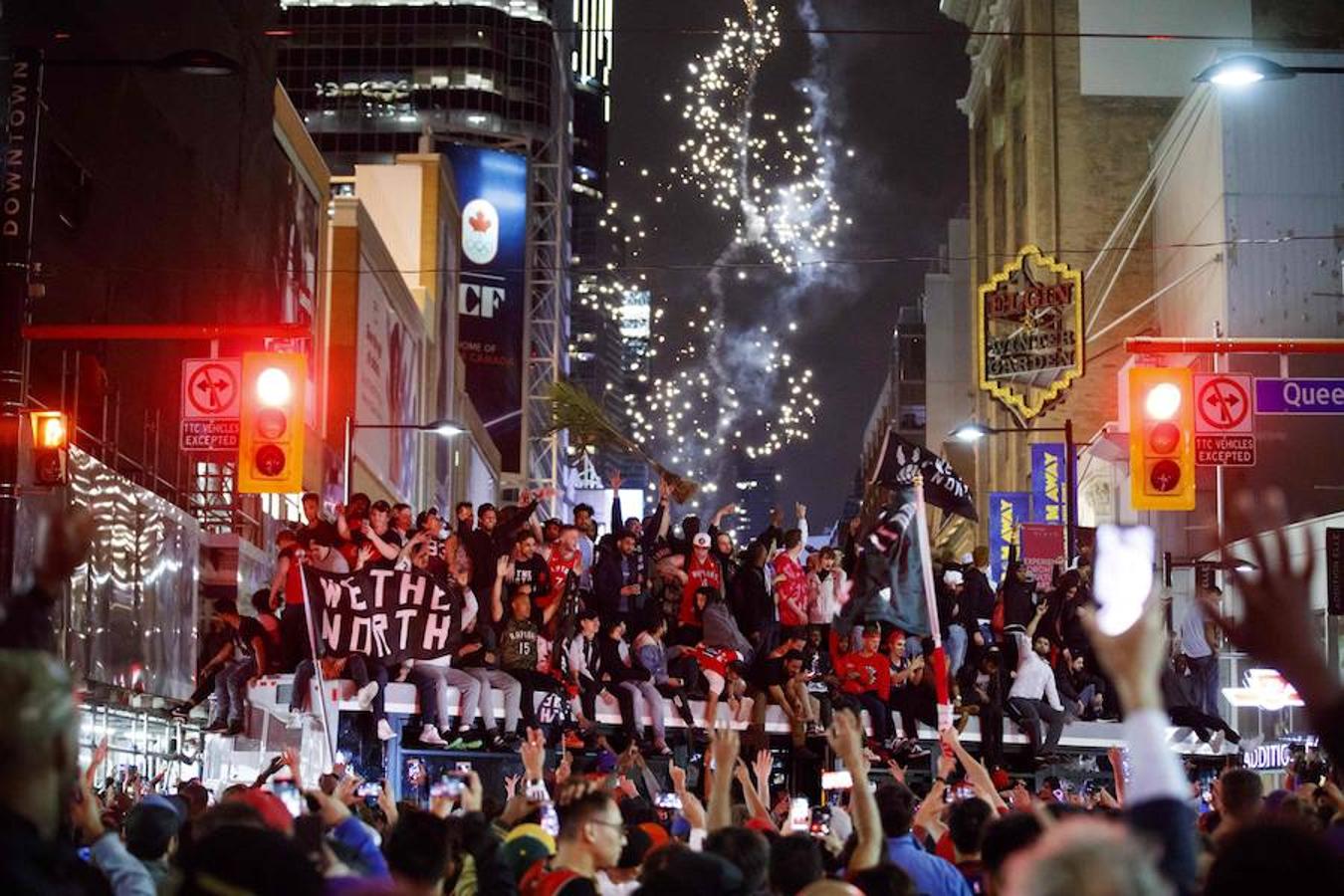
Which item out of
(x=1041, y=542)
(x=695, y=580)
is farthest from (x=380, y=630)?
(x=1041, y=542)

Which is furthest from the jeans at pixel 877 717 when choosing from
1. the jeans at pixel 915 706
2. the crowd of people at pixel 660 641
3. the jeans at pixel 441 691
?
the jeans at pixel 441 691

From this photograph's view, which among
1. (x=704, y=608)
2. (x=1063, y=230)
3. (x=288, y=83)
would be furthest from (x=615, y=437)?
(x=288, y=83)

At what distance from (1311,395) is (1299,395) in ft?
0.45

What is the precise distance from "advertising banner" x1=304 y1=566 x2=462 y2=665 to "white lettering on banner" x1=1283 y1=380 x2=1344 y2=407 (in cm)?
1064

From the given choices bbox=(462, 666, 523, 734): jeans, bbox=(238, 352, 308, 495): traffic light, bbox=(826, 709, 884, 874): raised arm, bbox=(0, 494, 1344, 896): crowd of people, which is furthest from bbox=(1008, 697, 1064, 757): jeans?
bbox=(826, 709, 884, 874): raised arm

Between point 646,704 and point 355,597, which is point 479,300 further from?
point 355,597

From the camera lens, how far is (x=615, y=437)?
933 inches

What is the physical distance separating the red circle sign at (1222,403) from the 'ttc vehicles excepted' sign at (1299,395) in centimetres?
34

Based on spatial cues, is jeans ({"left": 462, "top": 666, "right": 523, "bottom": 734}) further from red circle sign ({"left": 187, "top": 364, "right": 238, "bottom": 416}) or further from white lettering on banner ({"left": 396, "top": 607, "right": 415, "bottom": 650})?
red circle sign ({"left": 187, "top": 364, "right": 238, "bottom": 416})

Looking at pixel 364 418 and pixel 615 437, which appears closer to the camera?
pixel 615 437

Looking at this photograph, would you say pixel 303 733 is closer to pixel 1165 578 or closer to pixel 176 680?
pixel 176 680

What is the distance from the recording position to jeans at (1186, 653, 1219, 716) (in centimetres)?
2350

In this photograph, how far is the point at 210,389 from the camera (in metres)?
24.6

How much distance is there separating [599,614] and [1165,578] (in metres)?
15.1
